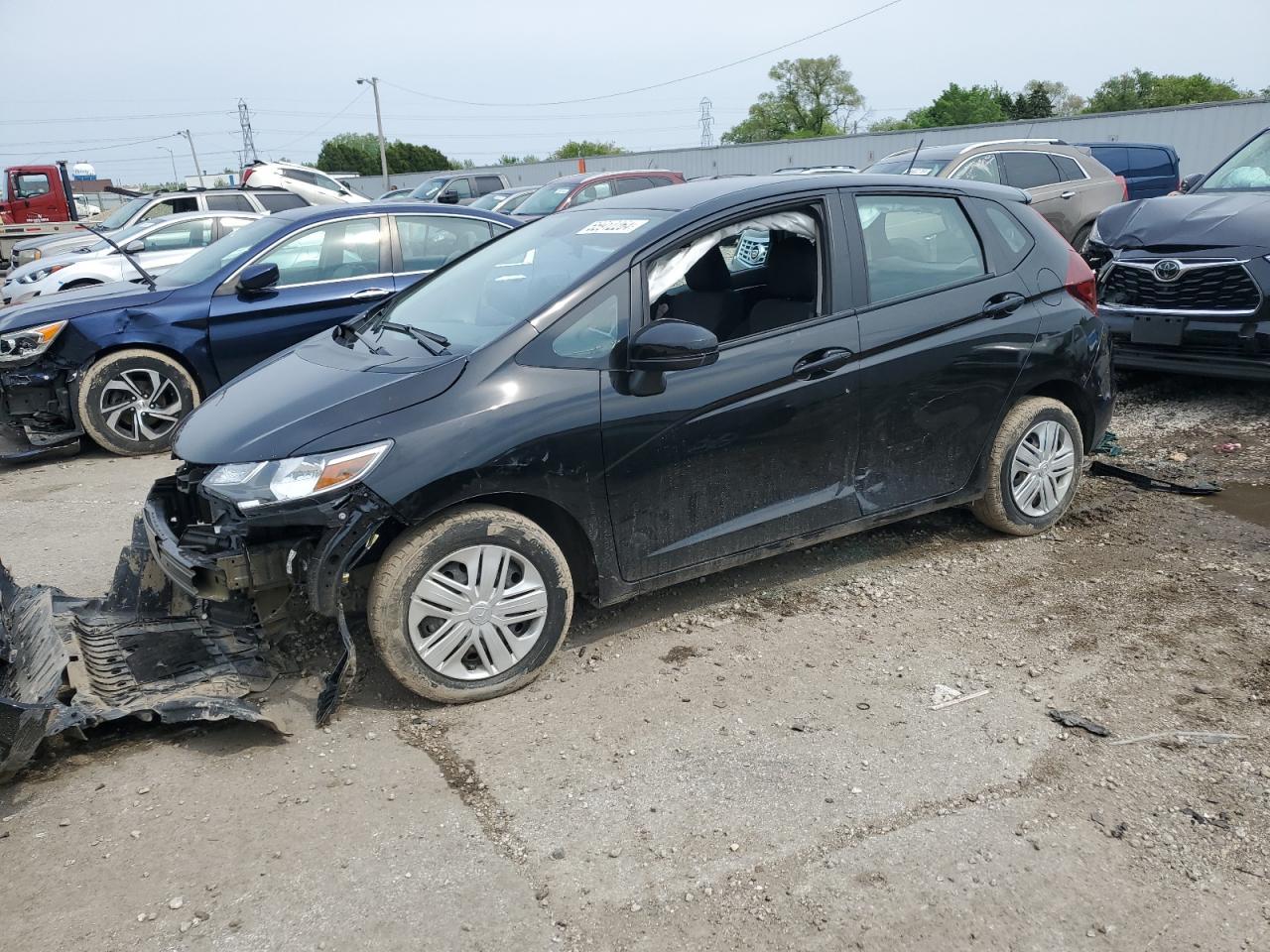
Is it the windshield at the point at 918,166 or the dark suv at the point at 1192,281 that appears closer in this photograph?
the dark suv at the point at 1192,281

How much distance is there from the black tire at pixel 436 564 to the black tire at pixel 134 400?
14.9 ft

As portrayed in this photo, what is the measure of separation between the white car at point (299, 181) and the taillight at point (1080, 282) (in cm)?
1257

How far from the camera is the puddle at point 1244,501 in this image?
5215 millimetres

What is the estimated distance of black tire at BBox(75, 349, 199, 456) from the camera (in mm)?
7098

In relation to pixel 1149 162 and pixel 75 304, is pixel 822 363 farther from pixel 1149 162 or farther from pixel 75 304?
pixel 1149 162

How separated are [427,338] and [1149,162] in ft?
50.7

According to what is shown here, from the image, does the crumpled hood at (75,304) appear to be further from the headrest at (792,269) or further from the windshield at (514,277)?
the headrest at (792,269)

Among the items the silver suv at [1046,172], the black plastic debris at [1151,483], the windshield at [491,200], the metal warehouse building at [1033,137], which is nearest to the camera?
the black plastic debris at [1151,483]

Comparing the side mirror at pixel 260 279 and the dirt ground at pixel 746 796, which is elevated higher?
the side mirror at pixel 260 279

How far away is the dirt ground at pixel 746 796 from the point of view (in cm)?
257

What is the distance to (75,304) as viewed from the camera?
7145mm

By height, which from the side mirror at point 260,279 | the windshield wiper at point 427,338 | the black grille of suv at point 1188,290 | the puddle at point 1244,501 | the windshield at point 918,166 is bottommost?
the puddle at point 1244,501

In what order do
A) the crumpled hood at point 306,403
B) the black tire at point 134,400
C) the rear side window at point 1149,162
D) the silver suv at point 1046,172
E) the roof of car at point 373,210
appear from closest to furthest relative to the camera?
the crumpled hood at point 306,403
the black tire at point 134,400
the roof of car at point 373,210
the silver suv at point 1046,172
the rear side window at point 1149,162

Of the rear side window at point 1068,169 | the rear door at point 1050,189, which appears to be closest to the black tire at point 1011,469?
the rear door at point 1050,189
